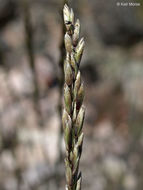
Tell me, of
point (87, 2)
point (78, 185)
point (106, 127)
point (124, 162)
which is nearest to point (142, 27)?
point (87, 2)

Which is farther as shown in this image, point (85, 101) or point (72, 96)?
point (85, 101)

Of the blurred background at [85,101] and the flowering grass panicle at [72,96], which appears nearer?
the flowering grass panicle at [72,96]

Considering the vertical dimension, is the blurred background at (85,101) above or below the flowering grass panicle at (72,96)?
below

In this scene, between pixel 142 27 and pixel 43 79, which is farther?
pixel 142 27

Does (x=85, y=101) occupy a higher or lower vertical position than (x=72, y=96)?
lower

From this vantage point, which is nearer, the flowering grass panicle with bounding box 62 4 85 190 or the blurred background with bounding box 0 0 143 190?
the flowering grass panicle with bounding box 62 4 85 190

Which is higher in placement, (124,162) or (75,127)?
(75,127)

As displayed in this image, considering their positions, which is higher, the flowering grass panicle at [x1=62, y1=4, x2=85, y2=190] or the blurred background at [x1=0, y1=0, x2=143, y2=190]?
the flowering grass panicle at [x1=62, y1=4, x2=85, y2=190]

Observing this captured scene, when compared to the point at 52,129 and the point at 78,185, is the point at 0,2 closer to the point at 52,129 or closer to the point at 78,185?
the point at 52,129
